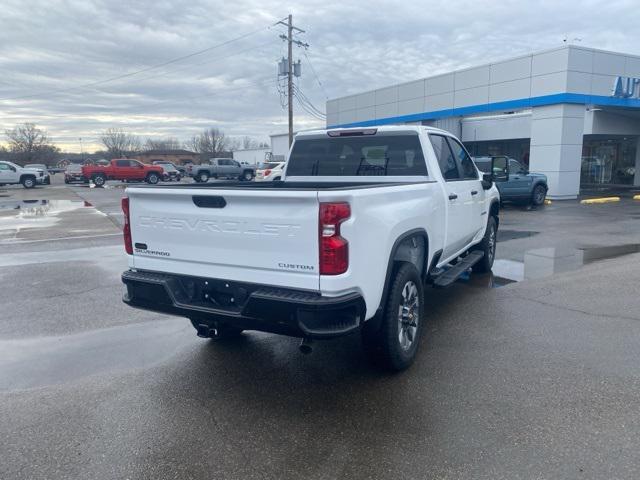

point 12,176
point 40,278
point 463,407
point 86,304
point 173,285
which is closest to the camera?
point 463,407

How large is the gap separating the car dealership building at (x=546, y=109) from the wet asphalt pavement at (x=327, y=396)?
15997mm

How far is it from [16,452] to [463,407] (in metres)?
3.00

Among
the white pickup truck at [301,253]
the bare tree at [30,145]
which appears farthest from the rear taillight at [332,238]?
the bare tree at [30,145]

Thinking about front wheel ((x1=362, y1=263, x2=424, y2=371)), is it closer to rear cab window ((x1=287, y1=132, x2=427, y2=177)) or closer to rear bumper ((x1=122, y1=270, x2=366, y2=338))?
rear bumper ((x1=122, y1=270, x2=366, y2=338))

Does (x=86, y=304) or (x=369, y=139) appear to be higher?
(x=369, y=139)

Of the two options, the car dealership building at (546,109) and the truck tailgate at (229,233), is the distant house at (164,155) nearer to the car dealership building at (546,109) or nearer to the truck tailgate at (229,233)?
the car dealership building at (546,109)

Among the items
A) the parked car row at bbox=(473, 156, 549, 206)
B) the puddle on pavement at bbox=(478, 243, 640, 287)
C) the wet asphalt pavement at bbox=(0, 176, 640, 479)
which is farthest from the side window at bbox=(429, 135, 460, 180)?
the parked car row at bbox=(473, 156, 549, 206)

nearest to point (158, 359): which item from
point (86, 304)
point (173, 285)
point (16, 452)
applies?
point (173, 285)

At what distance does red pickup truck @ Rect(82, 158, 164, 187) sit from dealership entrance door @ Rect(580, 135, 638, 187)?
2791 cm

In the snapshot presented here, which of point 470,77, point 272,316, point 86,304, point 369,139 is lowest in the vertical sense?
point 86,304

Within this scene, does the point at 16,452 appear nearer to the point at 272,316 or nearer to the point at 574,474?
the point at 272,316

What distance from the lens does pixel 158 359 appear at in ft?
15.2

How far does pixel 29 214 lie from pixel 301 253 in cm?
1671

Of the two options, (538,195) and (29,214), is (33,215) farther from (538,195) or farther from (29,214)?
(538,195)
